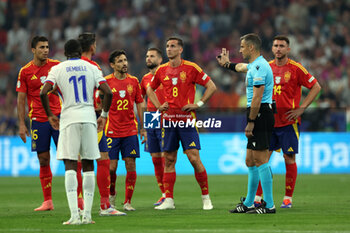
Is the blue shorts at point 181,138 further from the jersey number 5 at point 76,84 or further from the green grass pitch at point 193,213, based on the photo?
the jersey number 5 at point 76,84

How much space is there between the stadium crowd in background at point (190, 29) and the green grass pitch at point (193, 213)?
7.79m

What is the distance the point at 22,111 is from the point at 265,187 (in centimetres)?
407

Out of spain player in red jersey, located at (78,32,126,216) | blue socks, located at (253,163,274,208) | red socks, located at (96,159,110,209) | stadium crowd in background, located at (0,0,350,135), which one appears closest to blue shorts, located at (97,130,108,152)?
spain player in red jersey, located at (78,32,126,216)

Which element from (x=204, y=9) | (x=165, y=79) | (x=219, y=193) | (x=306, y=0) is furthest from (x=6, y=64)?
(x=165, y=79)

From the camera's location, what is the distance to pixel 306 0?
2441 cm

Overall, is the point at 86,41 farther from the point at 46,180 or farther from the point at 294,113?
the point at 294,113

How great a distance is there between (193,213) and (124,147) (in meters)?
1.73

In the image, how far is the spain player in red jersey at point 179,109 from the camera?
10086 mm

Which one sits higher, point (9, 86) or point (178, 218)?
point (9, 86)

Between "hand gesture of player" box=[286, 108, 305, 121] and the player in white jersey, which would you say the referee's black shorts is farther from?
the player in white jersey

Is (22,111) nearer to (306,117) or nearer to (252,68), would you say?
(252,68)

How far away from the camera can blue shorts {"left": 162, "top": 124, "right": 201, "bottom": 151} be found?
10.1 m

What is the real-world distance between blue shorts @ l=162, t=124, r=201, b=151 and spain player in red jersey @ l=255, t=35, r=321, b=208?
1.37 m

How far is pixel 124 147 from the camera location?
34.1 ft
